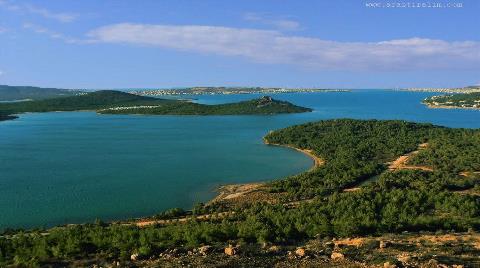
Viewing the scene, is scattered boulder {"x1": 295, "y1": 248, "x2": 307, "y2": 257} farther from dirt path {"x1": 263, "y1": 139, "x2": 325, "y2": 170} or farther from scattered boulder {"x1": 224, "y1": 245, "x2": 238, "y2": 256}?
dirt path {"x1": 263, "y1": 139, "x2": 325, "y2": 170}

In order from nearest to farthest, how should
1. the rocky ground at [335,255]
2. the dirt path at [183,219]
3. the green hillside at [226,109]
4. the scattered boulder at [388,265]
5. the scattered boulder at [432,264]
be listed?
the scattered boulder at [388,265]
the scattered boulder at [432,264]
the rocky ground at [335,255]
the dirt path at [183,219]
the green hillside at [226,109]

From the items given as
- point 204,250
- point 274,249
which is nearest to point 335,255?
point 274,249

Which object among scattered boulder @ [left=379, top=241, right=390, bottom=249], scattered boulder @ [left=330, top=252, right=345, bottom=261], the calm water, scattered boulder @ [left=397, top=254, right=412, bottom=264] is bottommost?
the calm water

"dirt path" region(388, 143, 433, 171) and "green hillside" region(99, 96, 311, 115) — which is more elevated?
"green hillside" region(99, 96, 311, 115)

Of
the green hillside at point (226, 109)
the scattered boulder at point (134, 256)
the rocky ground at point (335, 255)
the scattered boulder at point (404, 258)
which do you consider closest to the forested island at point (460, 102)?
the green hillside at point (226, 109)

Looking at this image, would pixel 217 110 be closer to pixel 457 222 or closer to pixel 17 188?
pixel 17 188

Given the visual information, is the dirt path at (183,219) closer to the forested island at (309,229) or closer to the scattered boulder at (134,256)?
the forested island at (309,229)

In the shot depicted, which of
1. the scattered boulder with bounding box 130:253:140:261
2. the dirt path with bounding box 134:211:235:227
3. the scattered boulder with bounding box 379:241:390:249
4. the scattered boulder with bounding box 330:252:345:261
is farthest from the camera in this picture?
the dirt path with bounding box 134:211:235:227

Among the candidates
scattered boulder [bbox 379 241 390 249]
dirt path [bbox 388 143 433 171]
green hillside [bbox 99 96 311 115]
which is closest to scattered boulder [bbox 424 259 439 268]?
scattered boulder [bbox 379 241 390 249]
